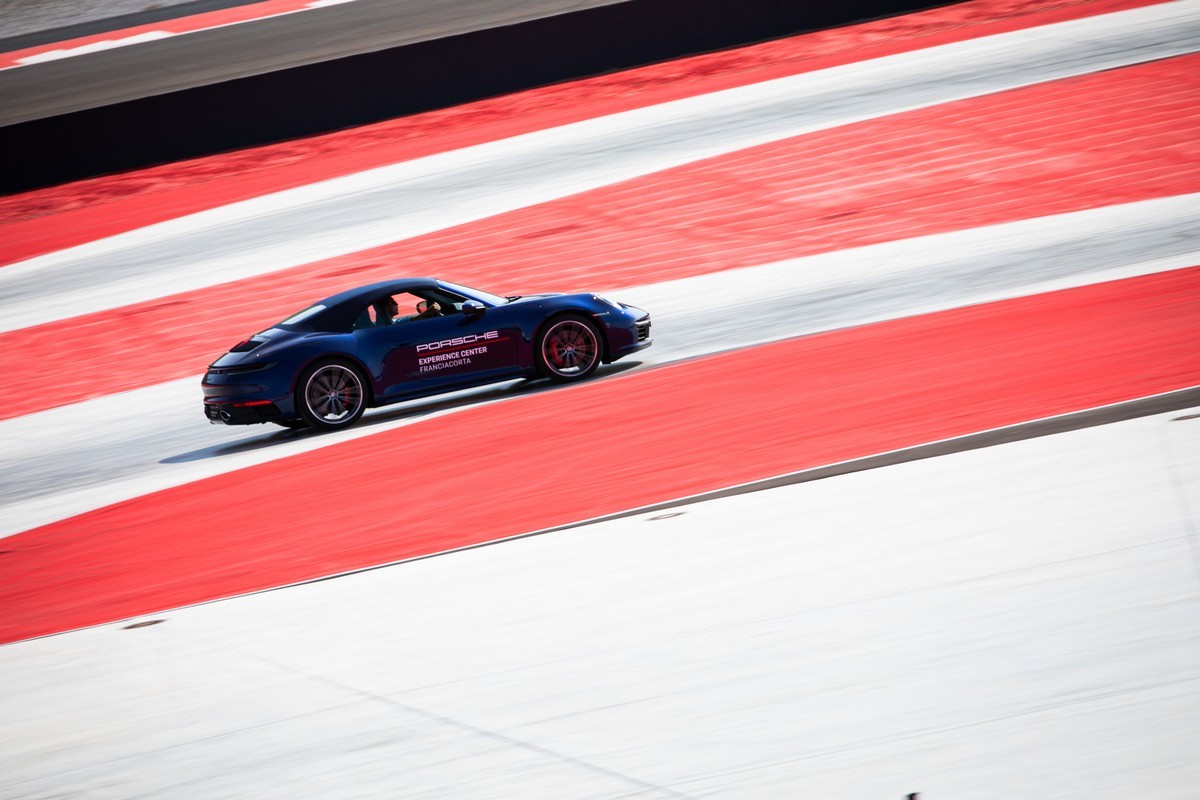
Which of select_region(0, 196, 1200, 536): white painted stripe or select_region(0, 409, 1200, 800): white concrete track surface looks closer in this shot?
select_region(0, 409, 1200, 800): white concrete track surface

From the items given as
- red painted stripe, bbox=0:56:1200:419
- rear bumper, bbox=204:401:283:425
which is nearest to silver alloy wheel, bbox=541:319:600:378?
rear bumper, bbox=204:401:283:425

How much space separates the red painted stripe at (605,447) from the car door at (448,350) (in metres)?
0.40

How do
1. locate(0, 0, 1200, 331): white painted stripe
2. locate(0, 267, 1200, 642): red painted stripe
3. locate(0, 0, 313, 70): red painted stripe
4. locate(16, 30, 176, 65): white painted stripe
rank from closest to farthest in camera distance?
locate(0, 267, 1200, 642): red painted stripe → locate(0, 0, 1200, 331): white painted stripe → locate(16, 30, 176, 65): white painted stripe → locate(0, 0, 313, 70): red painted stripe

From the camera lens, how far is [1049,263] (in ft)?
42.0

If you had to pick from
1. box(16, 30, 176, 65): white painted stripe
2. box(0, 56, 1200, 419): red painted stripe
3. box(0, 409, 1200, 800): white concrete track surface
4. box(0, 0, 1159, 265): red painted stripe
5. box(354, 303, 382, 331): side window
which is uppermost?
box(16, 30, 176, 65): white painted stripe

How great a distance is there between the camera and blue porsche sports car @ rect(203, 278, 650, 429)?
11086mm

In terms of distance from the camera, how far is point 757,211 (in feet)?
53.9

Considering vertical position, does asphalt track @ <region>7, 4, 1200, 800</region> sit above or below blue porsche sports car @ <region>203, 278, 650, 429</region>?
below

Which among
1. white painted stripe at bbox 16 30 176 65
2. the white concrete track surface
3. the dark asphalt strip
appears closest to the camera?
the white concrete track surface

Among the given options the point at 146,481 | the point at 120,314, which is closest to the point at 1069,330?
the point at 146,481

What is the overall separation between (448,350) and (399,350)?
0.45 m

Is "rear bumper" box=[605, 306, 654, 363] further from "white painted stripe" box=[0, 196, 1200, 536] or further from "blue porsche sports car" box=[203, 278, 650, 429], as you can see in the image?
"white painted stripe" box=[0, 196, 1200, 536]

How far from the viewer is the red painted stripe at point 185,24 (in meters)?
28.1

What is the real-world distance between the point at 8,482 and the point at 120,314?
547cm
